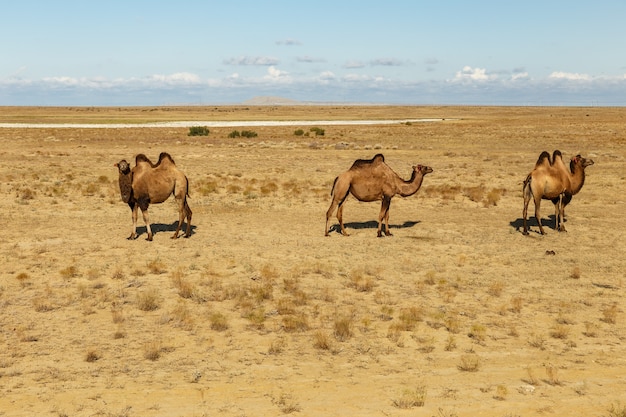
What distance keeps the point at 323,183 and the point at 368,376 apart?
2046cm

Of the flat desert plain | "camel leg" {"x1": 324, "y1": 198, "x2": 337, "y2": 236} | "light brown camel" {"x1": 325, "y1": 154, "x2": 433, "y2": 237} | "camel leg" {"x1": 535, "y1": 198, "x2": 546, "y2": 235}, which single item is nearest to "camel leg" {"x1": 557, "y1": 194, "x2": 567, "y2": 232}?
the flat desert plain

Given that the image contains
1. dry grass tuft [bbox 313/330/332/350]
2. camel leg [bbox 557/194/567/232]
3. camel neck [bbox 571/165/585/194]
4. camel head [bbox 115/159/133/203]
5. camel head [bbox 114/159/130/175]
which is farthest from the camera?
camel neck [bbox 571/165/585/194]

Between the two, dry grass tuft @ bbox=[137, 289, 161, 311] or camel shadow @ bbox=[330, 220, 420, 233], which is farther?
camel shadow @ bbox=[330, 220, 420, 233]

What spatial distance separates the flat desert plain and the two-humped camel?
38.2 inches

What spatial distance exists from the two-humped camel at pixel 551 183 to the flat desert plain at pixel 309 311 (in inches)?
38.2

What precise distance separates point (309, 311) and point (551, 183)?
29.8ft

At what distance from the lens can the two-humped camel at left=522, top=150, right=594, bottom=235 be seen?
1556 cm

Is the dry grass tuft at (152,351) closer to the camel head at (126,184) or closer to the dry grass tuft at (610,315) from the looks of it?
the camel head at (126,184)

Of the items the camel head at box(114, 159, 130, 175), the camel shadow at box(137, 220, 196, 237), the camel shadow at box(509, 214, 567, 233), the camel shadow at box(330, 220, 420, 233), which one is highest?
the camel head at box(114, 159, 130, 175)

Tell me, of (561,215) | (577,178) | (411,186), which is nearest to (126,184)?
(411,186)

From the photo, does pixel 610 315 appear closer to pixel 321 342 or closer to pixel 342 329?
pixel 342 329

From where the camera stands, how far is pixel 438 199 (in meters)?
23.2

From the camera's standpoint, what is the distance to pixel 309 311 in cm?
999

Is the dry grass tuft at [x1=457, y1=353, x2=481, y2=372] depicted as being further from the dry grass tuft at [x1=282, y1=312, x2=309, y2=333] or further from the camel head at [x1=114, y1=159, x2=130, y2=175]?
the camel head at [x1=114, y1=159, x2=130, y2=175]
